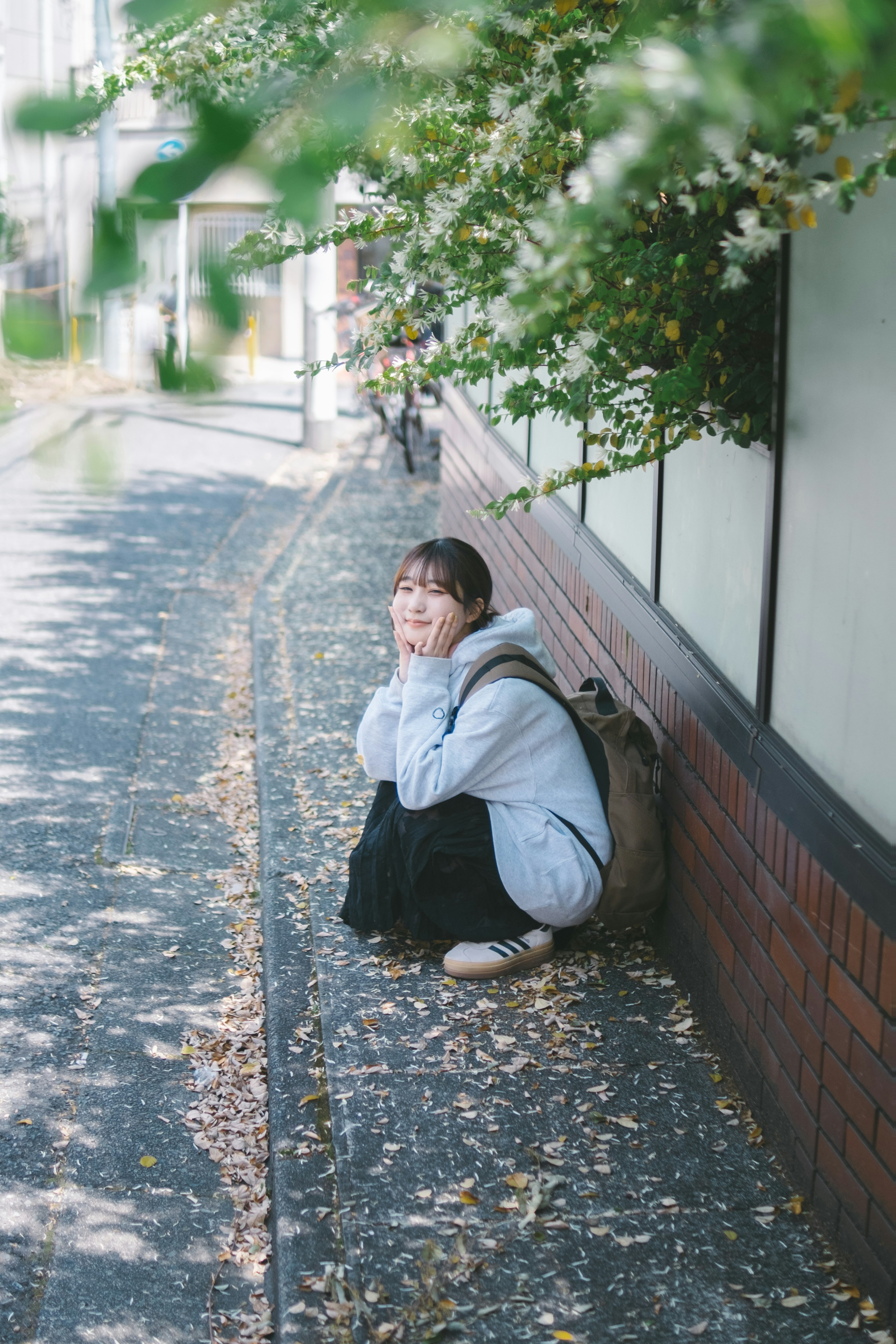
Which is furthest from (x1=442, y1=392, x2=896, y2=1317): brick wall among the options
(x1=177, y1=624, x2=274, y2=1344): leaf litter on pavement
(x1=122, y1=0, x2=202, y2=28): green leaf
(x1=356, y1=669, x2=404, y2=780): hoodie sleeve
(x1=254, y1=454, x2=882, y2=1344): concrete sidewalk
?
(x1=122, y1=0, x2=202, y2=28): green leaf

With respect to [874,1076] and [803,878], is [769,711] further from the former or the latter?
[874,1076]

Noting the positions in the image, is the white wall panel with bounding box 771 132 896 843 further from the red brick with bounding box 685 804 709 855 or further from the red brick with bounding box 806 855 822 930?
the red brick with bounding box 685 804 709 855

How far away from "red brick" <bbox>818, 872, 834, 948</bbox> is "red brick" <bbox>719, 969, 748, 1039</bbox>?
23.0 inches

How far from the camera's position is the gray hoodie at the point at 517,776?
353 cm

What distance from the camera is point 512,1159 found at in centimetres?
289

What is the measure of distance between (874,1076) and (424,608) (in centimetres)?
190

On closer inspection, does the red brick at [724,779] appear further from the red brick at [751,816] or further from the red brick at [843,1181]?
the red brick at [843,1181]

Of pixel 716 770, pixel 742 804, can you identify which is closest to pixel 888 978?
pixel 742 804

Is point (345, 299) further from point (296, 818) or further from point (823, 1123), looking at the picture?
point (823, 1123)

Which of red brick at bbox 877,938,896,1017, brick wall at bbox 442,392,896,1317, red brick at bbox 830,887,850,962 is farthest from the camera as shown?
red brick at bbox 830,887,850,962

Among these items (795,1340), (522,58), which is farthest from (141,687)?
(795,1340)

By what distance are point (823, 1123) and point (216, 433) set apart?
15681 mm

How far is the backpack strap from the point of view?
3.61m

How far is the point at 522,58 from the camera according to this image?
9.16 ft
